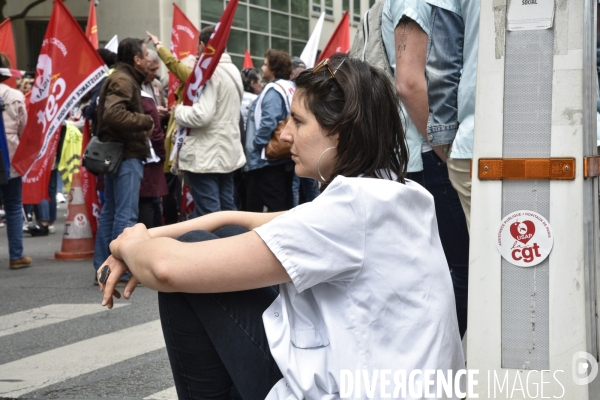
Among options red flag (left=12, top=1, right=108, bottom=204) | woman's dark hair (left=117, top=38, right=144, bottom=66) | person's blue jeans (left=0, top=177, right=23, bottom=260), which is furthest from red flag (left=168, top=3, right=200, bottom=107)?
woman's dark hair (left=117, top=38, right=144, bottom=66)

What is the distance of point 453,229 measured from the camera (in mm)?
3648

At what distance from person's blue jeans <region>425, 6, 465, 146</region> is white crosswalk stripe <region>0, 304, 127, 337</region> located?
11.1ft

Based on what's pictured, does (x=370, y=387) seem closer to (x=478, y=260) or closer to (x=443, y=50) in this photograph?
(x=478, y=260)

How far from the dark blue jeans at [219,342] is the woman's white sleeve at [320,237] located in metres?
0.30

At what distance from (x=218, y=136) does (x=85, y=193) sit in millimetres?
1928

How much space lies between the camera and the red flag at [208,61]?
7.91 meters

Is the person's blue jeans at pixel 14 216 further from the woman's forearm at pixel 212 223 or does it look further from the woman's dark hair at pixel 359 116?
the woman's dark hair at pixel 359 116

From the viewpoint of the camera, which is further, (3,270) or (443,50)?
(3,270)

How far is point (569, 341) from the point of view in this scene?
8.07ft

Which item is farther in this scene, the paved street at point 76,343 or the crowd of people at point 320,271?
the paved street at point 76,343

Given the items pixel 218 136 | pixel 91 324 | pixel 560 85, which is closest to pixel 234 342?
pixel 560 85

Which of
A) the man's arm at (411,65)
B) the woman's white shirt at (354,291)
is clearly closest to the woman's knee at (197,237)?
the woman's white shirt at (354,291)

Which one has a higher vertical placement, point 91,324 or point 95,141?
point 95,141

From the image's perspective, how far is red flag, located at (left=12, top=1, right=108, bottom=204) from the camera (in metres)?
8.22
